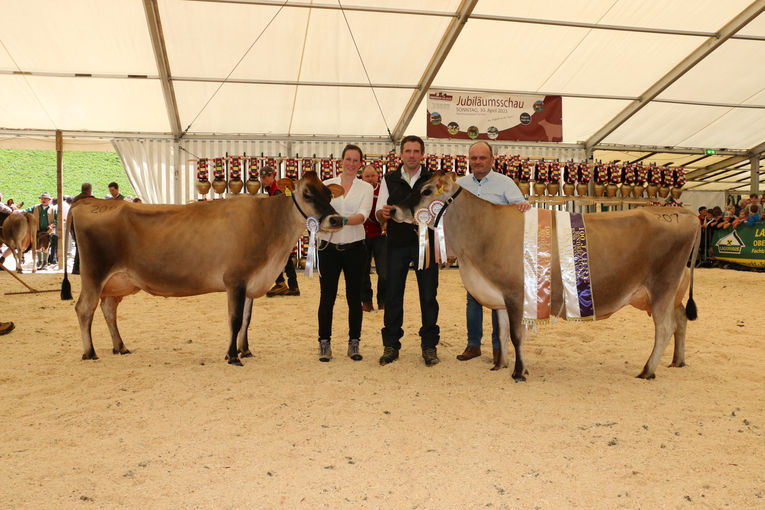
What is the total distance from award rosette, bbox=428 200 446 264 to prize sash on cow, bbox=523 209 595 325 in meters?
0.59

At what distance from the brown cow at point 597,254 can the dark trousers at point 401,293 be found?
374 mm

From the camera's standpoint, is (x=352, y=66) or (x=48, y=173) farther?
(x=48, y=173)

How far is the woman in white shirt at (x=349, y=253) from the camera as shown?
424cm

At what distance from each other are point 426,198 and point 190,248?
76.8 inches

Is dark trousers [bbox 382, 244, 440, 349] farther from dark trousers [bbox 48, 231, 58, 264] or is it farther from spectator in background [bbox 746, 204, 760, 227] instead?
dark trousers [bbox 48, 231, 58, 264]

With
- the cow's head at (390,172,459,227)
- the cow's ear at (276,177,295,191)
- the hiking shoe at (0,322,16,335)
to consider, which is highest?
the cow's ear at (276,177,295,191)

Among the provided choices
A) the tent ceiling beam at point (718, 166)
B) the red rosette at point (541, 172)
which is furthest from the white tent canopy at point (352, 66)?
the tent ceiling beam at point (718, 166)

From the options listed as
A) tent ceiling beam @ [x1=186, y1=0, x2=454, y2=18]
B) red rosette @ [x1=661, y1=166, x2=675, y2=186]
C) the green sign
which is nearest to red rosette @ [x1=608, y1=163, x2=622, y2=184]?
red rosette @ [x1=661, y1=166, x2=675, y2=186]

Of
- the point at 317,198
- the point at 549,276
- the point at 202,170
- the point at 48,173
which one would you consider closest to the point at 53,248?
the point at 202,170

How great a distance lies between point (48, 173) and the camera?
1247 inches

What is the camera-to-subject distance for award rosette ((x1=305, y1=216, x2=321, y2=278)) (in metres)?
4.10

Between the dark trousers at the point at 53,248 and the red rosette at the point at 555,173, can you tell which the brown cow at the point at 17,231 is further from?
the red rosette at the point at 555,173

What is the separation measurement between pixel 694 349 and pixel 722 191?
22374 millimetres

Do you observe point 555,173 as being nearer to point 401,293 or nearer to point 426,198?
point 401,293
